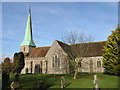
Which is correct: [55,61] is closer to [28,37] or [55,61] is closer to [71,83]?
[71,83]

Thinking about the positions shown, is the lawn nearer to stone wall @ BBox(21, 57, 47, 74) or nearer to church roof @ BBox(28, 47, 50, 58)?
stone wall @ BBox(21, 57, 47, 74)

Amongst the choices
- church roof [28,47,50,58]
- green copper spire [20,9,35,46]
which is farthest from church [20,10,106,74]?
green copper spire [20,9,35,46]

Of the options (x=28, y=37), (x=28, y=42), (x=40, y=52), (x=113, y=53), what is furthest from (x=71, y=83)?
(x=28, y=37)

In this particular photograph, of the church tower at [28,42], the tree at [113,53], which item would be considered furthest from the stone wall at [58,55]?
the church tower at [28,42]

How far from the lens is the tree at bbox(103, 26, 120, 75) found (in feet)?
82.3

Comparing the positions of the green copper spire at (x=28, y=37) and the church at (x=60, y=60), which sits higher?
the green copper spire at (x=28, y=37)

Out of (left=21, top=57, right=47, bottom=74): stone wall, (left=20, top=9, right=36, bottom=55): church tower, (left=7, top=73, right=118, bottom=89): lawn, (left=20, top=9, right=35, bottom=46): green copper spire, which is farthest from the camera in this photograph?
(left=20, top=9, right=35, bottom=46): green copper spire

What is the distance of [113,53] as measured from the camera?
26594 mm

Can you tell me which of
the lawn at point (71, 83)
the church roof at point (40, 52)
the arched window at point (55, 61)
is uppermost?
the church roof at point (40, 52)

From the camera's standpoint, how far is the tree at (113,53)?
25097 millimetres

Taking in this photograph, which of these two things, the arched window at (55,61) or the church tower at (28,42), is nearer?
the arched window at (55,61)

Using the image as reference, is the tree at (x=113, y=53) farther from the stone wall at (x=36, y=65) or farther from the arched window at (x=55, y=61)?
the stone wall at (x=36, y=65)

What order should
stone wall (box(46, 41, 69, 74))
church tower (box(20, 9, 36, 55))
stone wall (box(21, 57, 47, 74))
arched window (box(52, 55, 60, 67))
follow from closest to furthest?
stone wall (box(46, 41, 69, 74)) → arched window (box(52, 55, 60, 67)) → stone wall (box(21, 57, 47, 74)) → church tower (box(20, 9, 36, 55))

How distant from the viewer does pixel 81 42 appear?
2673 centimetres
